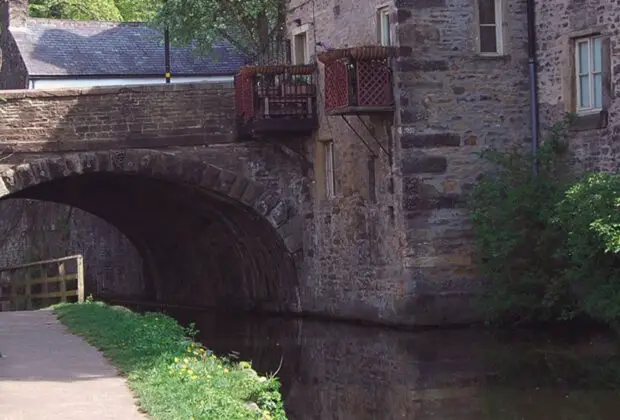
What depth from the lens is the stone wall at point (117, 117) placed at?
72.9 feet

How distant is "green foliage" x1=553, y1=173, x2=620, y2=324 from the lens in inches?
649

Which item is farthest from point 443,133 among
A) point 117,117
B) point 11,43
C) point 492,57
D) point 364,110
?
point 11,43

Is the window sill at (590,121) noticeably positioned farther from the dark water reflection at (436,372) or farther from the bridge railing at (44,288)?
the bridge railing at (44,288)

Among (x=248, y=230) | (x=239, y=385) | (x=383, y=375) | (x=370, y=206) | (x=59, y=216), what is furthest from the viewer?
(x=59, y=216)

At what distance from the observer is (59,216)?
3609 centimetres

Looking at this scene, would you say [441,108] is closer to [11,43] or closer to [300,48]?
[300,48]

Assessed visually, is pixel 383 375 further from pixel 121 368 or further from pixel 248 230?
pixel 248 230

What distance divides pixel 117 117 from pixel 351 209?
Result: 4253 mm

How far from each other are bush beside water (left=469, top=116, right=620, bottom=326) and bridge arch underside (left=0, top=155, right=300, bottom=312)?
218 inches

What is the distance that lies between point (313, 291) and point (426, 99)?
5.03m

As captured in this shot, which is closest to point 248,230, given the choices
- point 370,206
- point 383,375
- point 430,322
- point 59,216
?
point 370,206

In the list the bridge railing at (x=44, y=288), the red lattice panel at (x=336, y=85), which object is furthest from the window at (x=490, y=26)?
Result: the bridge railing at (x=44, y=288)

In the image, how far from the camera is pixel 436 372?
16.1m

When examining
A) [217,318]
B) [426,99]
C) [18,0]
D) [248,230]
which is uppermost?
[18,0]
